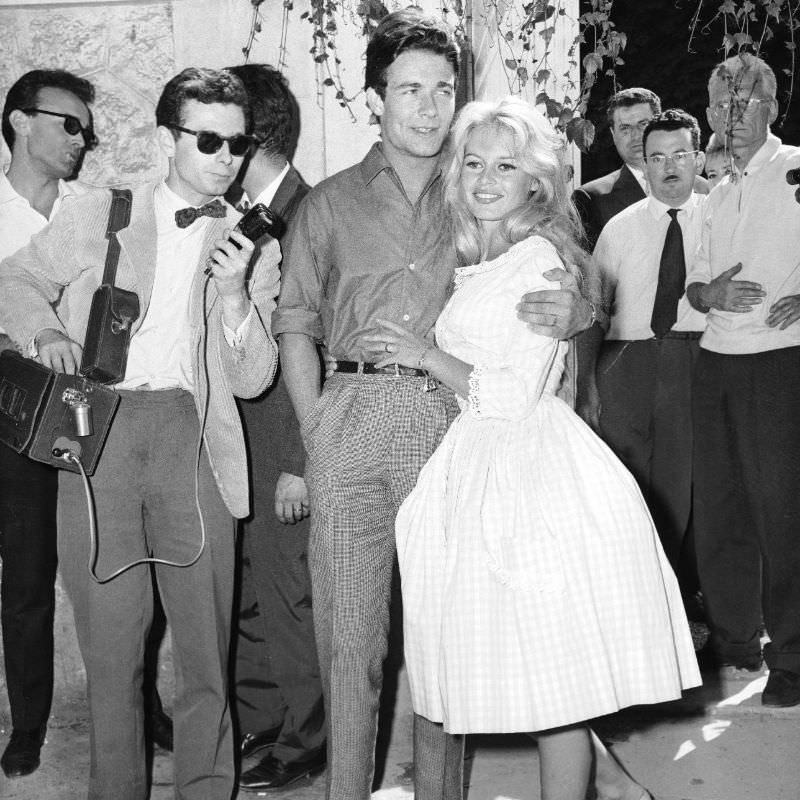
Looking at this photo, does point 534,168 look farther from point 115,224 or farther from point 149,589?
point 149,589

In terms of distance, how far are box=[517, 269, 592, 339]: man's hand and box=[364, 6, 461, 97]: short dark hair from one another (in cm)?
88

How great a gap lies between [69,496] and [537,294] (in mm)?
1467

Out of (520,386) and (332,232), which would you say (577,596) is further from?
(332,232)

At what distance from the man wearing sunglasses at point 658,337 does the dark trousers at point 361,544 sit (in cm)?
209

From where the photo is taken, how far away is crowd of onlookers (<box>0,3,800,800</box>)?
2.96 meters

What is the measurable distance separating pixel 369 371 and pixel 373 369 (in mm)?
14

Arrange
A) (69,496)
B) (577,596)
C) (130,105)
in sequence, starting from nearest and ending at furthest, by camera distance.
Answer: (577,596)
(69,496)
(130,105)

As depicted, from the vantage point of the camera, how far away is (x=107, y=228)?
3.34 meters

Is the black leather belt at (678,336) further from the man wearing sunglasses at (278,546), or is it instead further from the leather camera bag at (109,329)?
the leather camera bag at (109,329)

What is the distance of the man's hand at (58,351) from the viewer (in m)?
3.24

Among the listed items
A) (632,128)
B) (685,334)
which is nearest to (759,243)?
(685,334)

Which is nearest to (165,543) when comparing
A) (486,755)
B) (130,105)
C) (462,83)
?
(486,755)

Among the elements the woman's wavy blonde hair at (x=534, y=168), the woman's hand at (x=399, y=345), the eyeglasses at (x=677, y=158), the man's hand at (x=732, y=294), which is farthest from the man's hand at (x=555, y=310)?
the eyeglasses at (x=677, y=158)

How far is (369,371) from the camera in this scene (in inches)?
134
